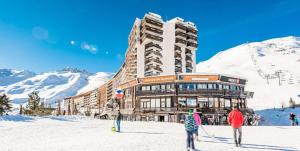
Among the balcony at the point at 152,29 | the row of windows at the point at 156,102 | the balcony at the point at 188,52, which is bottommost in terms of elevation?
the row of windows at the point at 156,102

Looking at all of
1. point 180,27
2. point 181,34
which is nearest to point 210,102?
point 181,34

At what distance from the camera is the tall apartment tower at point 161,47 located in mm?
82750

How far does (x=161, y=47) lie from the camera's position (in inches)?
3423

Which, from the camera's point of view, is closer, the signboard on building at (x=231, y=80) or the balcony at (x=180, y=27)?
the signboard on building at (x=231, y=80)

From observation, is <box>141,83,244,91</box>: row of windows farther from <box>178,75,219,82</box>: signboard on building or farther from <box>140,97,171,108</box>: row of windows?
<box>140,97,171,108</box>: row of windows

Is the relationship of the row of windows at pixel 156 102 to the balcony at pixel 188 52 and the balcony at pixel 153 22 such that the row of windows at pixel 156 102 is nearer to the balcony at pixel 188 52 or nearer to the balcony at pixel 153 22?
the balcony at pixel 153 22

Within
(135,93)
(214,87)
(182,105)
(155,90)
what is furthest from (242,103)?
(135,93)

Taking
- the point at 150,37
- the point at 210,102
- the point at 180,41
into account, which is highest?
the point at 180,41

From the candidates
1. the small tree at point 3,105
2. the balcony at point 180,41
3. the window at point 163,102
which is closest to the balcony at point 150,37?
the balcony at point 180,41

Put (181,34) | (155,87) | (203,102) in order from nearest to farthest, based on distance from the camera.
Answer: (203,102)
(155,87)
(181,34)

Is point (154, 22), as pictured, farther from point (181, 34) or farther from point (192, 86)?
point (192, 86)

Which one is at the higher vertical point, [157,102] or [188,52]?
[188,52]

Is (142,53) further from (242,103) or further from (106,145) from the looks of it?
(106,145)

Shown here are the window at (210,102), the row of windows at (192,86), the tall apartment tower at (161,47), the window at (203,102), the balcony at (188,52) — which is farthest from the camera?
the balcony at (188,52)
